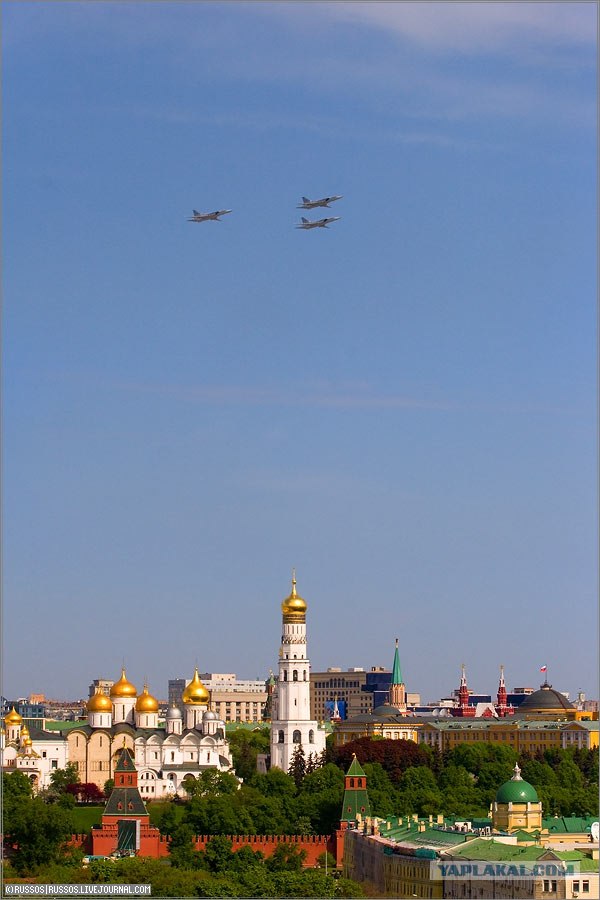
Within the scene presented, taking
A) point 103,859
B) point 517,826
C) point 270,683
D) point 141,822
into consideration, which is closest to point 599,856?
point 517,826

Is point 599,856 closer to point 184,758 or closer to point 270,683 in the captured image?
point 184,758

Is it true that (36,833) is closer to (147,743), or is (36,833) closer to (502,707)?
(147,743)

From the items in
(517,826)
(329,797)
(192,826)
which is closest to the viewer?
(517,826)

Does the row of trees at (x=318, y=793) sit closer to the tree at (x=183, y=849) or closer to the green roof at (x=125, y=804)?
the tree at (x=183, y=849)

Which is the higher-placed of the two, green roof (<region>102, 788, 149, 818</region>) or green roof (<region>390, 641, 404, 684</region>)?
green roof (<region>390, 641, 404, 684</region>)

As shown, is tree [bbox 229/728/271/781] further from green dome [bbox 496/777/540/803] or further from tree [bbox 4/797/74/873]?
green dome [bbox 496/777/540/803]

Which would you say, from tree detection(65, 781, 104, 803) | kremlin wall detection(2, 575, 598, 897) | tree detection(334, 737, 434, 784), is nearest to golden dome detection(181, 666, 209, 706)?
kremlin wall detection(2, 575, 598, 897)

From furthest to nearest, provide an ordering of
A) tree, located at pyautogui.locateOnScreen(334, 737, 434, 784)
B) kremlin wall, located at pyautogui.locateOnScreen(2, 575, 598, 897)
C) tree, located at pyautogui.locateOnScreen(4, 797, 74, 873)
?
tree, located at pyautogui.locateOnScreen(334, 737, 434, 784)
tree, located at pyautogui.locateOnScreen(4, 797, 74, 873)
kremlin wall, located at pyautogui.locateOnScreen(2, 575, 598, 897)
